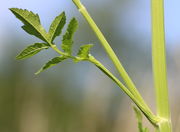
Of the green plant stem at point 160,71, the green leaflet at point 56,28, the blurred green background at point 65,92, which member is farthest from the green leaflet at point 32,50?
the blurred green background at point 65,92

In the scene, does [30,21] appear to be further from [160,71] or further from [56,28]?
[160,71]

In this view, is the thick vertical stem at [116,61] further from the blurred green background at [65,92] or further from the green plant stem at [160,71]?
the blurred green background at [65,92]

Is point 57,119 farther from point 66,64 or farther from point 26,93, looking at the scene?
point 66,64

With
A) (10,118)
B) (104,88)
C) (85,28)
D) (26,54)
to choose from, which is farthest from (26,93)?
(26,54)

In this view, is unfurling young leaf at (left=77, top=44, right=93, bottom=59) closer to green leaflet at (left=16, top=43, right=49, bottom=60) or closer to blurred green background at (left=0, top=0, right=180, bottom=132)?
green leaflet at (left=16, top=43, right=49, bottom=60)

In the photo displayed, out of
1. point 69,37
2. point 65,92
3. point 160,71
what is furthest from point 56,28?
point 65,92
